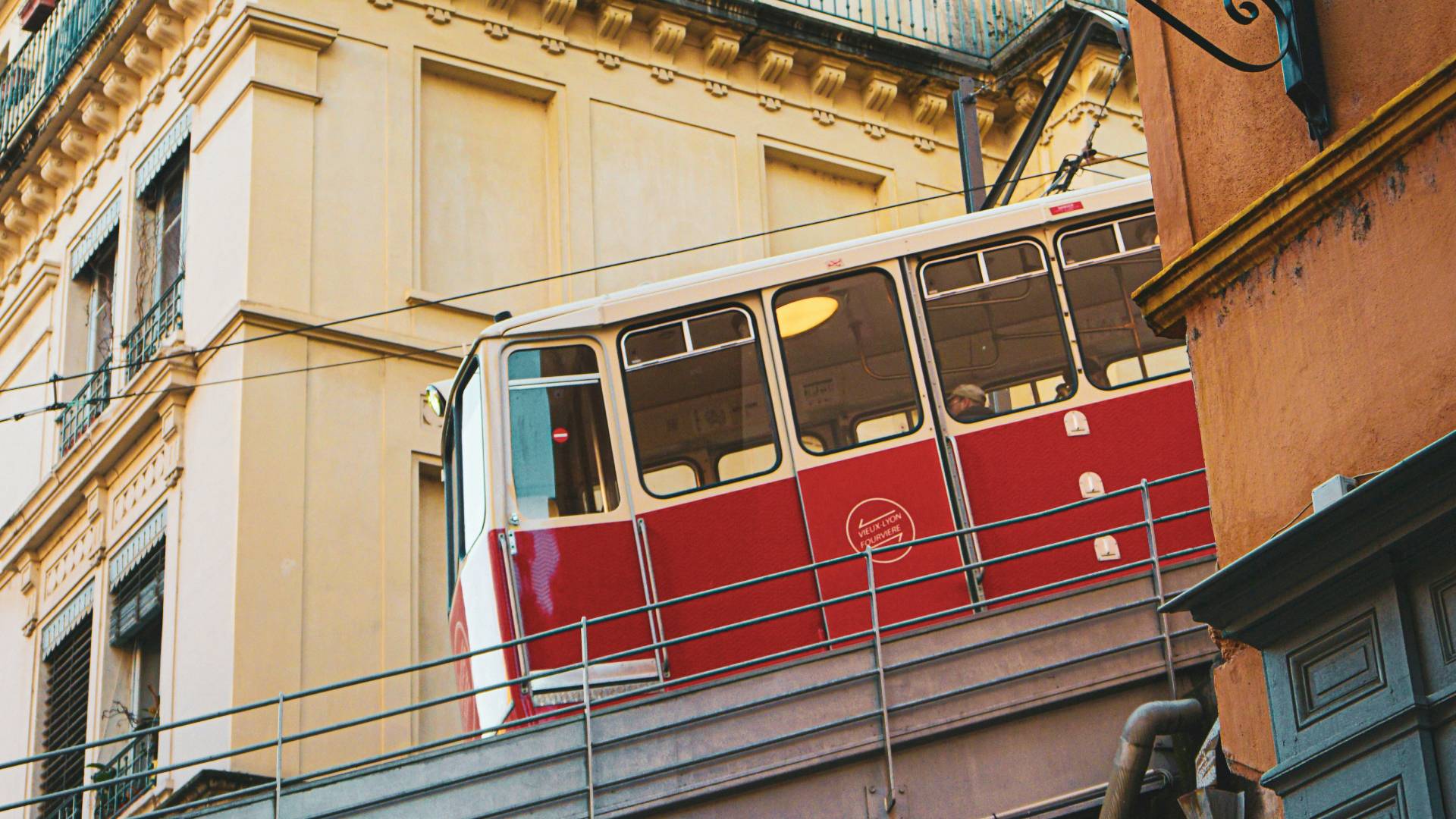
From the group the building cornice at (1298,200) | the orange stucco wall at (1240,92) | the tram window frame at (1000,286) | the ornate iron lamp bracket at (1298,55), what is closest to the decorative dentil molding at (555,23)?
the tram window frame at (1000,286)

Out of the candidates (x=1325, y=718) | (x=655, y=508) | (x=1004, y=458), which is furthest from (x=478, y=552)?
(x=1325, y=718)

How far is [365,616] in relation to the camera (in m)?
17.4

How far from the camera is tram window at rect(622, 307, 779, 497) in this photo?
1468cm

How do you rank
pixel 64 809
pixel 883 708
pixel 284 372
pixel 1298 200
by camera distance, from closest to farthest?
pixel 1298 200 < pixel 883 708 < pixel 284 372 < pixel 64 809

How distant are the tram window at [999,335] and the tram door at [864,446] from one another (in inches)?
11.2

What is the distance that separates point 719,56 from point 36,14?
740 cm

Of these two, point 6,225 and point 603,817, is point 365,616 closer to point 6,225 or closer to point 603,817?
point 603,817

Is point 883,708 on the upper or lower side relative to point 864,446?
lower

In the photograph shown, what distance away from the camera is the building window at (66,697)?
19.4 meters

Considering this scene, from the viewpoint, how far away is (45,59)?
2275 centimetres

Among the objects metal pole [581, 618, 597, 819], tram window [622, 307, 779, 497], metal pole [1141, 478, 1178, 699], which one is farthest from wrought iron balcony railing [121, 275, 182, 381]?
metal pole [1141, 478, 1178, 699]

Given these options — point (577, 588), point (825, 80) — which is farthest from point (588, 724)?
point (825, 80)

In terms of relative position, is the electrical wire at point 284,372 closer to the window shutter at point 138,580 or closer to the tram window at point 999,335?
the window shutter at point 138,580

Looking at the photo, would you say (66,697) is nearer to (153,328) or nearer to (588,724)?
(153,328)
